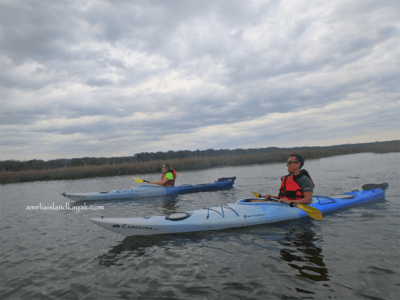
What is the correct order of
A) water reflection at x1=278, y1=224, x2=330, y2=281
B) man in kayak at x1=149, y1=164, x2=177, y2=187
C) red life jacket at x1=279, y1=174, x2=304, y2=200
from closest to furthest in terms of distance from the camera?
water reflection at x1=278, y1=224, x2=330, y2=281
red life jacket at x1=279, y1=174, x2=304, y2=200
man in kayak at x1=149, y1=164, x2=177, y2=187

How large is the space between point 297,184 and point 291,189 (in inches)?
8.5

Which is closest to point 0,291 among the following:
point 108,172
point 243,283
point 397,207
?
point 243,283

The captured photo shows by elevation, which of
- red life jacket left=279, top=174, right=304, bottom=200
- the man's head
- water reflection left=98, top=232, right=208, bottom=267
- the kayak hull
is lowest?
water reflection left=98, top=232, right=208, bottom=267

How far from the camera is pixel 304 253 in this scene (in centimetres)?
442

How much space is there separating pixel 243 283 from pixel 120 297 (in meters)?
1.78

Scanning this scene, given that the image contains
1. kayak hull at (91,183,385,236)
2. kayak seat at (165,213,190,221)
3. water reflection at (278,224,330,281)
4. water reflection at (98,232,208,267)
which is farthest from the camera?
kayak seat at (165,213,190,221)

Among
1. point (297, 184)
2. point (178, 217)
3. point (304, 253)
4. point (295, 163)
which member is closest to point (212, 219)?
point (178, 217)

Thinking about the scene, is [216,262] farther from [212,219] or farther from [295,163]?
[295,163]

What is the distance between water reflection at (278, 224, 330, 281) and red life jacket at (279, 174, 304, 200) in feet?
2.60

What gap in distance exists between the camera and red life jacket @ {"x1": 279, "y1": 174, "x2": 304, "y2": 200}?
6105mm

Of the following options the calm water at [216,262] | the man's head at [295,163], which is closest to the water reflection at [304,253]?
the calm water at [216,262]

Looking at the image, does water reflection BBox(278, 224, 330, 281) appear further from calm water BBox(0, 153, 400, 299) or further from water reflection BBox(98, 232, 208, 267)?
Answer: water reflection BBox(98, 232, 208, 267)

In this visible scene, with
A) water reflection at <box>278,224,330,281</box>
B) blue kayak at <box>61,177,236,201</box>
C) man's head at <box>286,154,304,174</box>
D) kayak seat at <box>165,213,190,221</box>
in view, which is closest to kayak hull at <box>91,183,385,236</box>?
kayak seat at <box>165,213,190,221</box>

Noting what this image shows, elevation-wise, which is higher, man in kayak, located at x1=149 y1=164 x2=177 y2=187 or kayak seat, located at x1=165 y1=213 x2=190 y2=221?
man in kayak, located at x1=149 y1=164 x2=177 y2=187
